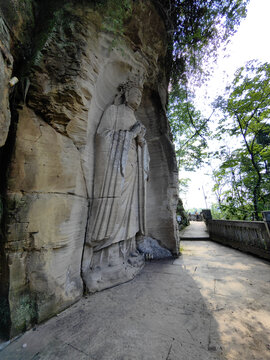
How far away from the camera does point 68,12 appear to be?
97.2 inches

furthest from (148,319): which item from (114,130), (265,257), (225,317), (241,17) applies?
(241,17)

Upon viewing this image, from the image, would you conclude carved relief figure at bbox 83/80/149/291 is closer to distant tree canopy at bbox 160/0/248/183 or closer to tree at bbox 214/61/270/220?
distant tree canopy at bbox 160/0/248/183

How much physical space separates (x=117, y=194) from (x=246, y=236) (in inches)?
171

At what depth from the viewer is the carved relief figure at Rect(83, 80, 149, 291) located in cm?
259

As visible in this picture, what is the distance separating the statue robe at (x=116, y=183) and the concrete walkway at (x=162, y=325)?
2.90ft

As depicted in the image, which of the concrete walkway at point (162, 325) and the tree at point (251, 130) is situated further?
the tree at point (251, 130)

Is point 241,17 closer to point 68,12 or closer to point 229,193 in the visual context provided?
point 68,12

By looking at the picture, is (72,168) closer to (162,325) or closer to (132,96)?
(162,325)

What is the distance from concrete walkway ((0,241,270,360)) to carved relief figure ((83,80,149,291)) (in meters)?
0.47

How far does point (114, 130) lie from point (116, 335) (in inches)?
118

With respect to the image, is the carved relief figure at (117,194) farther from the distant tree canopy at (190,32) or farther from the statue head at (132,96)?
the distant tree canopy at (190,32)

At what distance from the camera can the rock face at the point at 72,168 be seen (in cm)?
168

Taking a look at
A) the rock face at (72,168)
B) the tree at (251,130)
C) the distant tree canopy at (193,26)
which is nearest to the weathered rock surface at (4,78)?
the rock face at (72,168)

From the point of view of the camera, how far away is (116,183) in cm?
282
